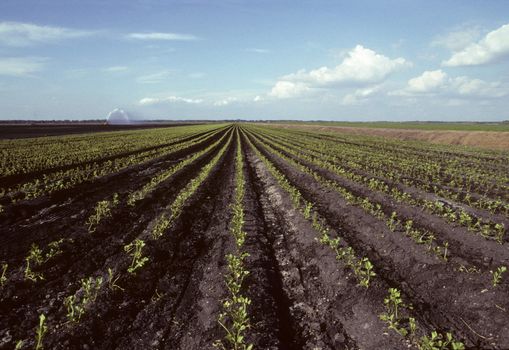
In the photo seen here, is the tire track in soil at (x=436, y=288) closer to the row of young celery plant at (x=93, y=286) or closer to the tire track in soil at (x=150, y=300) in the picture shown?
the tire track in soil at (x=150, y=300)

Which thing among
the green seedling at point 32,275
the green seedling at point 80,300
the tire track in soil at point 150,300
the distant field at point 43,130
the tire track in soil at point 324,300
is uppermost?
the distant field at point 43,130

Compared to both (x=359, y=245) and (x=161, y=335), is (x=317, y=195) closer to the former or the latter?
(x=359, y=245)

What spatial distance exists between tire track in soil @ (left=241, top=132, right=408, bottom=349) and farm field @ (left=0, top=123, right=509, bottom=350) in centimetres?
3

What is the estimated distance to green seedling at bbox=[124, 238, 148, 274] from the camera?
19.7 feet

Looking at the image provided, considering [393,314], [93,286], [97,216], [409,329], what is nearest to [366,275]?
[393,314]

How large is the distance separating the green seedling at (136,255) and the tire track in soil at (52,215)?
1.92 metres

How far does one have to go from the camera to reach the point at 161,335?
14.4 ft

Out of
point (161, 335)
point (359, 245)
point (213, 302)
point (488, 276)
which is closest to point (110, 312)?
point (161, 335)

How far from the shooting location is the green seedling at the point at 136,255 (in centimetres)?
600

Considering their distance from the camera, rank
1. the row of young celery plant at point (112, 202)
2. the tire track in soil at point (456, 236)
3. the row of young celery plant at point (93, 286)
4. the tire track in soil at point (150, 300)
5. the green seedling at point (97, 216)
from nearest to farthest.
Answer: the tire track in soil at point (150, 300) → the row of young celery plant at point (93, 286) → the tire track in soil at point (456, 236) → the green seedling at point (97, 216) → the row of young celery plant at point (112, 202)

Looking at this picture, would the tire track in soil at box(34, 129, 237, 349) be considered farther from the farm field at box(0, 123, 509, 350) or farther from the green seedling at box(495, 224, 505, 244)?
the green seedling at box(495, 224, 505, 244)

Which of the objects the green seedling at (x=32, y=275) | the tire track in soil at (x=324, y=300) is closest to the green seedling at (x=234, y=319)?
the tire track in soil at (x=324, y=300)

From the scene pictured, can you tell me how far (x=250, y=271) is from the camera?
6.23 meters

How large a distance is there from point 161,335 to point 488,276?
590cm
